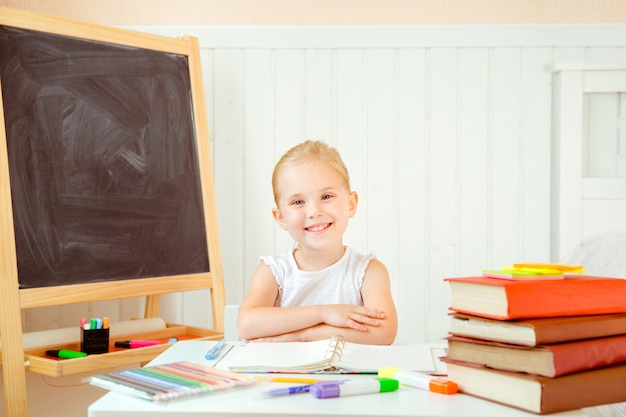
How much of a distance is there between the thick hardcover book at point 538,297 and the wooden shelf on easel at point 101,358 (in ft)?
3.93

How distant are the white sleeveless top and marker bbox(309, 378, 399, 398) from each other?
80 cm

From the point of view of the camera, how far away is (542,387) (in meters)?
0.83

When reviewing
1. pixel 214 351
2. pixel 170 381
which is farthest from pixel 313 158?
pixel 170 381

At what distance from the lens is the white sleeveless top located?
5.74ft

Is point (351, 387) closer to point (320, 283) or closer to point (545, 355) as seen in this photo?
point (545, 355)

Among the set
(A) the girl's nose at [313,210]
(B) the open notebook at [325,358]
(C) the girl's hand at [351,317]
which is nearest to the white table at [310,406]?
(B) the open notebook at [325,358]

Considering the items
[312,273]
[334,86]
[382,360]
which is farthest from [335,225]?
[334,86]

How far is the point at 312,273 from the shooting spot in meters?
1.76

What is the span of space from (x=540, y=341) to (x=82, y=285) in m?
1.49

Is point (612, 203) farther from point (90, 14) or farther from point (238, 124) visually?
point (90, 14)

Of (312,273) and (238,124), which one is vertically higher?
(238,124)

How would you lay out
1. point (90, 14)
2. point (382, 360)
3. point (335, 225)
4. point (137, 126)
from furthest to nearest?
1. point (90, 14)
2. point (137, 126)
3. point (335, 225)
4. point (382, 360)

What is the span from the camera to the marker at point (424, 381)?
0.93 m

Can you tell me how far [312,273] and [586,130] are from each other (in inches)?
52.1
